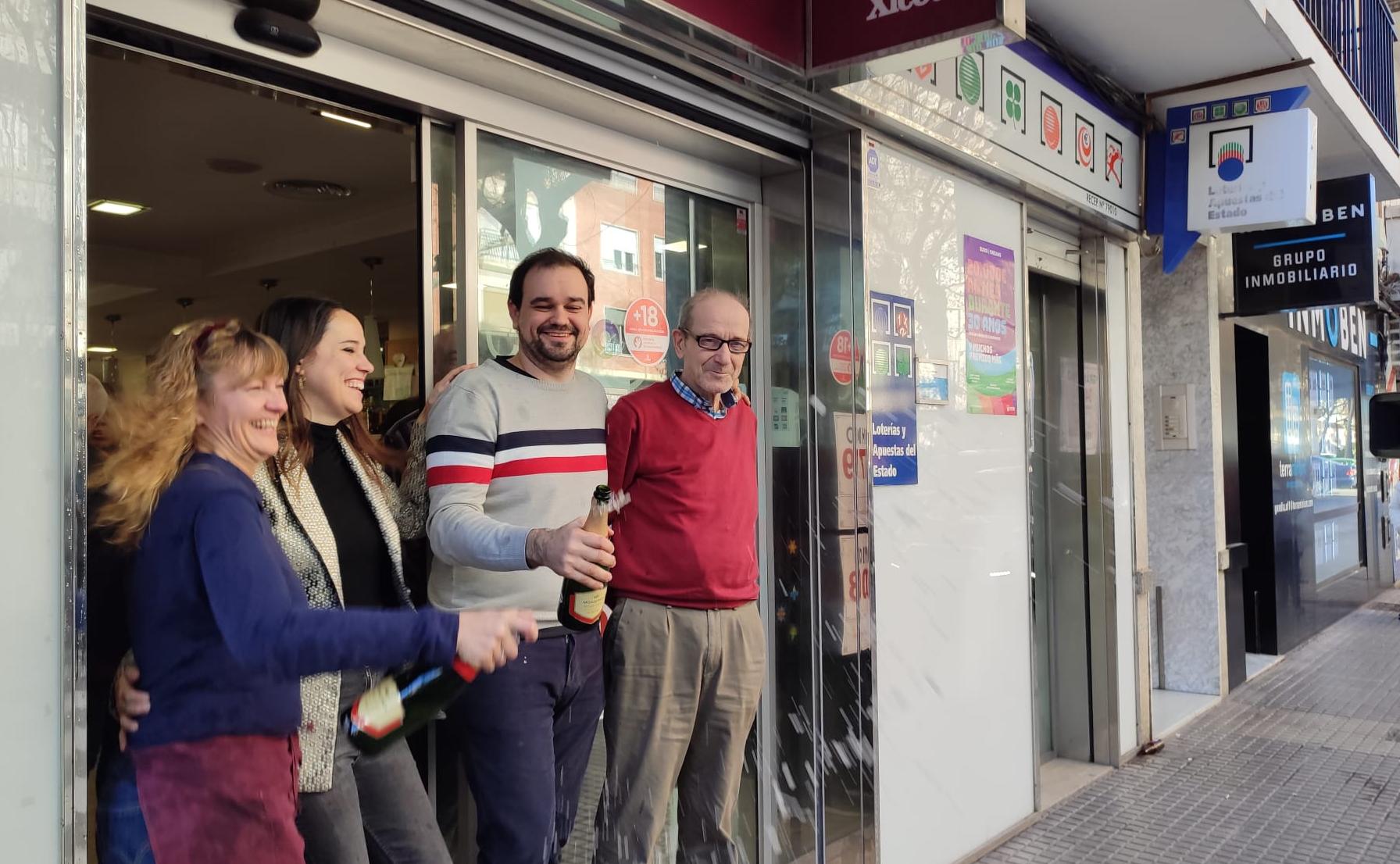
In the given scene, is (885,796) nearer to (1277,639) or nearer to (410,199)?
(410,199)

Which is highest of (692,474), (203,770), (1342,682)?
(692,474)

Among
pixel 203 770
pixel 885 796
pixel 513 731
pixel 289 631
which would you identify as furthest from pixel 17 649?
pixel 885 796

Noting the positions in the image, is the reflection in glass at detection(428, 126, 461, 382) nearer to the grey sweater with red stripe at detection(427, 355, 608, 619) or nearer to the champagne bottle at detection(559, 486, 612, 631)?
the grey sweater with red stripe at detection(427, 355, 608, 619)

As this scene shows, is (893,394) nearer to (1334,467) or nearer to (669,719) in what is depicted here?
(669,719)

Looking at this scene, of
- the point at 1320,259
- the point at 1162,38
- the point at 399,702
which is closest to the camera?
the point at 399,702

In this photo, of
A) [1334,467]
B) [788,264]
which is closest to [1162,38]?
[788,264]

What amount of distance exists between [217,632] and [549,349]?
3.67 ft

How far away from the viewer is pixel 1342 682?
7984mm

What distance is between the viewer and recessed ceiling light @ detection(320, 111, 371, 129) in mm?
2838

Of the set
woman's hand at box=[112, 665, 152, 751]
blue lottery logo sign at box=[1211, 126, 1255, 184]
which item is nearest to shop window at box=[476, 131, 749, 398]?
woman's hand at box=[112, 665, 152, 751]

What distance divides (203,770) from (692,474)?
4.80 feet

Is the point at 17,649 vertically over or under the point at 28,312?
under

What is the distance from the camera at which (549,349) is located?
266cm

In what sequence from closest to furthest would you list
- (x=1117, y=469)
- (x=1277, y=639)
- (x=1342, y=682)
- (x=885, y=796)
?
(x=885, y=796), (x=1117, y=469), (x=1342, y=682), (x=1277, y=639)
